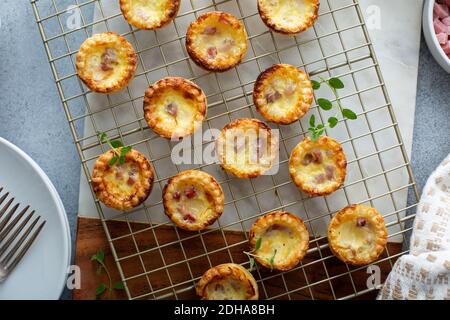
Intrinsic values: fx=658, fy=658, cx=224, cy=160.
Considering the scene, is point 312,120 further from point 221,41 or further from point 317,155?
point 221,41

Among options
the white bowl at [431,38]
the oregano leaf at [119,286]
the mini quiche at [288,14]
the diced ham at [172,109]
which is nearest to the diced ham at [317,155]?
the mini quiche at [288,14]

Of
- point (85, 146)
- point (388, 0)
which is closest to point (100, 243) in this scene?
point (85, 146)

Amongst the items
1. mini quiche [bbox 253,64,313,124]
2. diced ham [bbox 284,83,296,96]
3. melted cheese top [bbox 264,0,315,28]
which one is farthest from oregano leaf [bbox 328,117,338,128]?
melted cheese top [bbox 264,0,315,28]

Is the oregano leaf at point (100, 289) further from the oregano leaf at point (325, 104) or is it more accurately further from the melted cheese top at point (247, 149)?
the oregano leaf at point (325, 104)

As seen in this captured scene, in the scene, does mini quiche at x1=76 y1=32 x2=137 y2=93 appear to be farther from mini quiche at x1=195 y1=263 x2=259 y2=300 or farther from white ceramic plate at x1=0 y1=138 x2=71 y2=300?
mini quiche at x1=195 y1=263 x2=259 y2=300

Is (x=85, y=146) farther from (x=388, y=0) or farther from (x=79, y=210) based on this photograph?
(x=388, y=0)

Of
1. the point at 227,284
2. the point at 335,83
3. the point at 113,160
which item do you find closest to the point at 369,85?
the point at 335,83
